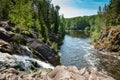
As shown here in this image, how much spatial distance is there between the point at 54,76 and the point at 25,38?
105 ft

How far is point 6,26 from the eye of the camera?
55219mm

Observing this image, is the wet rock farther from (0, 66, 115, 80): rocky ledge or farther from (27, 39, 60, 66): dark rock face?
(27, 39, 60, 66): dark rock face

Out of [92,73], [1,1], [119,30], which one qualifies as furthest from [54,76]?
[119,30]

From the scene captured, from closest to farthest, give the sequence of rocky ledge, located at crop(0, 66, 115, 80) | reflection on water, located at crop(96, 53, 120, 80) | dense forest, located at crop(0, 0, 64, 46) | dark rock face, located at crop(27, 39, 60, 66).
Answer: rocky ledge, located at crop(0, 66, 115, 80)
reflection on water, located at crop(96, 53, 120, 80)
dark rock face, located at crop(27, 39, 60, 66)
dense forest, located at crop(0, 0, 64, 46)

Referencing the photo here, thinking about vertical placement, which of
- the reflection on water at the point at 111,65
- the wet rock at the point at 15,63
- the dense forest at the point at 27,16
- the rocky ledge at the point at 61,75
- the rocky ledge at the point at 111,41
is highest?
the dense forest at the point at 27,16

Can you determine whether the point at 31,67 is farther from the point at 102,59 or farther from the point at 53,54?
the point at 102,59

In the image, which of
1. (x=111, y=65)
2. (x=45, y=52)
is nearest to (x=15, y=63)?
(x=45, y=52)

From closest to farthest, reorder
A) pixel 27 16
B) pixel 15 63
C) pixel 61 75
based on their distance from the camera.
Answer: pixel 61 75 → pixel 15 63 → pixel 27 16

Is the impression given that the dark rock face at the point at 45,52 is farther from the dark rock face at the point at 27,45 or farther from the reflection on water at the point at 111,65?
the reflection on water at the point at 111,65

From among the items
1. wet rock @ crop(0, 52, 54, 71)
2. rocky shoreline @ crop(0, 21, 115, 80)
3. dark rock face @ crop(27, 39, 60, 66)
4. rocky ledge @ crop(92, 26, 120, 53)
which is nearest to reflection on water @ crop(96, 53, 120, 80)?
rocky ledge @ crop(92, 26, 120, 53)

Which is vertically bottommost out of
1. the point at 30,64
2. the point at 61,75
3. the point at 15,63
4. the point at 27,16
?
the point at 30,64

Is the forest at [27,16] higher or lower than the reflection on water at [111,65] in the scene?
higher

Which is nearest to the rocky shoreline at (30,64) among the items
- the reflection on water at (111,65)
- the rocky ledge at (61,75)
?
the rocky ledge at (61,75)

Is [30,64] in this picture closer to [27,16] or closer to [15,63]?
[15,63]
